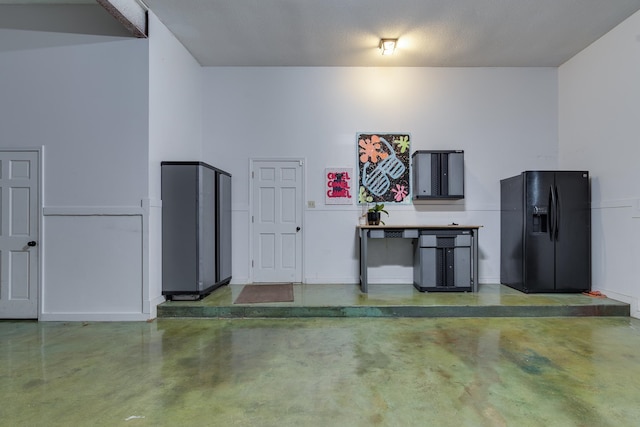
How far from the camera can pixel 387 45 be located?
4.52 meters

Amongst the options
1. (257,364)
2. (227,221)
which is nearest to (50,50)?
(227,221)

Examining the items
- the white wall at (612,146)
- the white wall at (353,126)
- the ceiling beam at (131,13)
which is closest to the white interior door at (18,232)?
the ceiling beam at (131,13)

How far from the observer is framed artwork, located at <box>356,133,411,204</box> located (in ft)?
17.6

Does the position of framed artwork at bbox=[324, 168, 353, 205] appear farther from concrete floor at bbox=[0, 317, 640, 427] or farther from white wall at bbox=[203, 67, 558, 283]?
concrete floor at bbox=[0, 317, 640, 427]

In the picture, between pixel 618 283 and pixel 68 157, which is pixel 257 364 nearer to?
pixel 68 157

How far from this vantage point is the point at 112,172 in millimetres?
3896

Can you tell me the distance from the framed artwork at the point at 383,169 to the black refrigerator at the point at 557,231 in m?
1.71

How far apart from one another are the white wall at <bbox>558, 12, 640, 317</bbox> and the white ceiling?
25 centimetres

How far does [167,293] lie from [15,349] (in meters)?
1.44

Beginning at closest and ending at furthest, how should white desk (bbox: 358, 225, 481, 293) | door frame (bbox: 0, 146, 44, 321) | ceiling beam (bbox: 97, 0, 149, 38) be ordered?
ceiling beam (bbox: 97, 0, 149, 38), door frame (bbox: 0, 146, 44, 321), white desk (bbox: 358, 225, 481, 293)

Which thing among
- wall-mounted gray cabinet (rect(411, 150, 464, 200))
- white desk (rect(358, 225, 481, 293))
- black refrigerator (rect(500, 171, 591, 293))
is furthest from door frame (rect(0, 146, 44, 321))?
black refrigerator (rect(500, 171, 591, 293))

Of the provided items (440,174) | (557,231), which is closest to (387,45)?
(440,174)

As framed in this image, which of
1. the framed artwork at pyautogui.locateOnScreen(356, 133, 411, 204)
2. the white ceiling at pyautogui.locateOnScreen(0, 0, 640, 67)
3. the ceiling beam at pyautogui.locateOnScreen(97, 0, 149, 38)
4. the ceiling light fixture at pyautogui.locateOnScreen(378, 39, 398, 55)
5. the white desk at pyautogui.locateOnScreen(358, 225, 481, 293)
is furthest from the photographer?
the framed artwork at pyautogui.locateOnScreen(356, 133, 411, 204)

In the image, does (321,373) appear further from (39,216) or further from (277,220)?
(39,216)
